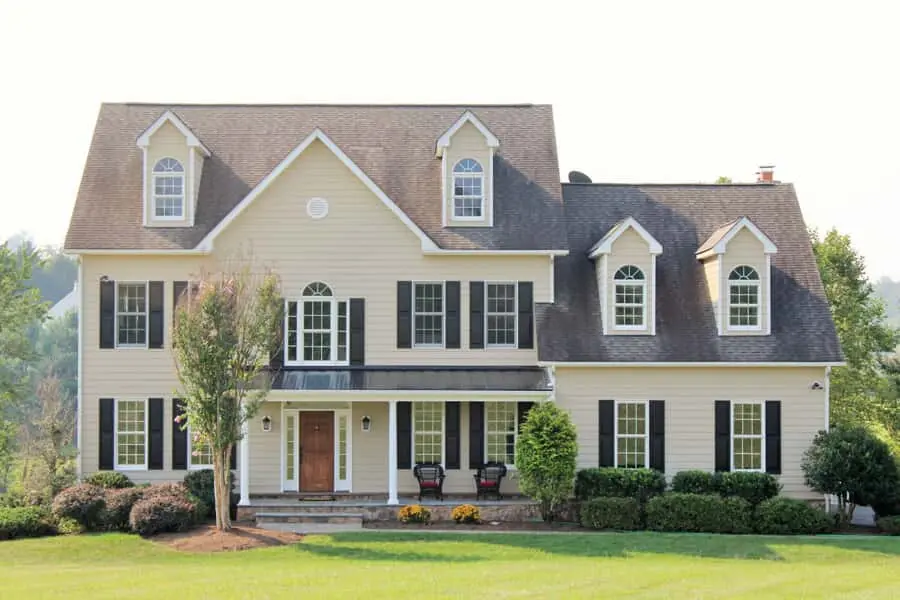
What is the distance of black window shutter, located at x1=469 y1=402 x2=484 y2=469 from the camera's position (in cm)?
2748

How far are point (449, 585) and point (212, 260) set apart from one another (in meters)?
13.4

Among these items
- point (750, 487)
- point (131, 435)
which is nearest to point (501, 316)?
point (750, 487)

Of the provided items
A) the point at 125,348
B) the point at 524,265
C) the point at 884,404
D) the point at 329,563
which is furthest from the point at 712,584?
the point at 884,404

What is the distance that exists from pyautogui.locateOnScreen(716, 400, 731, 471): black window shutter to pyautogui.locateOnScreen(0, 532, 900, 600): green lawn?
11.4 feet

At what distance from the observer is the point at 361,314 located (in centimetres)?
2780

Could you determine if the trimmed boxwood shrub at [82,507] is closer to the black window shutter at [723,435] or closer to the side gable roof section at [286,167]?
the side gable roof section at [286,167]

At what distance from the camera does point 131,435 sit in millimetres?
27688

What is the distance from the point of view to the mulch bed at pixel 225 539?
72.2 feet

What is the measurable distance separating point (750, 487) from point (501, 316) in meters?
7.70

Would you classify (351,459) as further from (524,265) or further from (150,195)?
(150,195)

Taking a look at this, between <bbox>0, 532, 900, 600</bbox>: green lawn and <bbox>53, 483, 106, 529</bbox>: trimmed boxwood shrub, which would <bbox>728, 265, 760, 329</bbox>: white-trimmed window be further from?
<bbox>53, 483, 106, 529</bbox>: trimmed boxwood shrub

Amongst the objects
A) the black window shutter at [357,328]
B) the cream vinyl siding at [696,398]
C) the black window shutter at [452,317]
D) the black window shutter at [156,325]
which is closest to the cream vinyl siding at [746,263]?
the cream vinyl siding at [696,398]

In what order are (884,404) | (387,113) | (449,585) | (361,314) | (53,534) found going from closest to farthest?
(449,585), (53,534), (361,314), (387,113), (884,404)

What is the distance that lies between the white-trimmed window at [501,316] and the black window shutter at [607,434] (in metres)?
2.97
